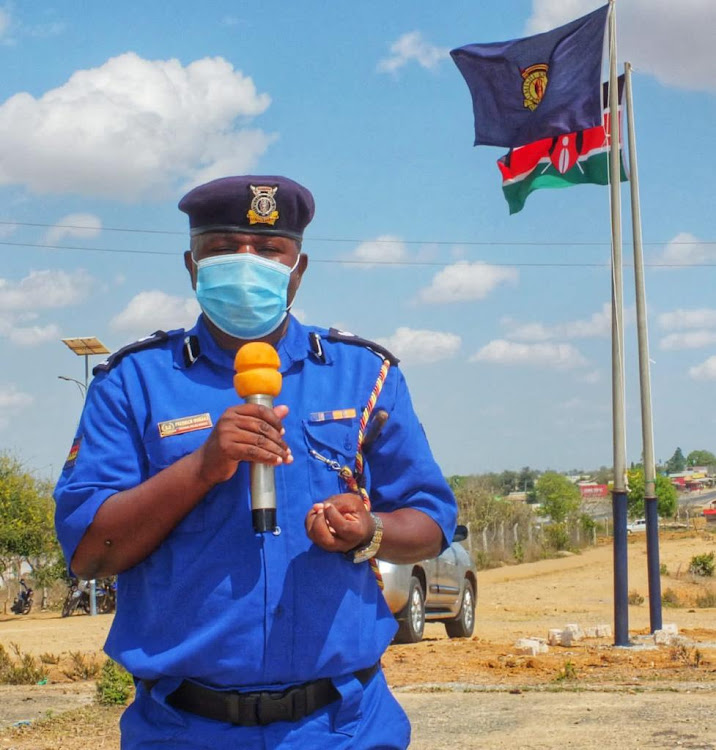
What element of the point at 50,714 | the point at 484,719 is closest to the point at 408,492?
the point at 484,719

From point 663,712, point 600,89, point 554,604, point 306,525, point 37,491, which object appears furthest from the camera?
point 37,491

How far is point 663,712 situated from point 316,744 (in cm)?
578

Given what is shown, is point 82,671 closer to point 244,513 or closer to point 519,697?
point 519,697

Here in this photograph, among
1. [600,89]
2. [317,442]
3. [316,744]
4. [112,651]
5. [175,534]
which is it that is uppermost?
[600,89]

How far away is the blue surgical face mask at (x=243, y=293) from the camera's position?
2.52m

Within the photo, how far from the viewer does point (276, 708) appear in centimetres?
235

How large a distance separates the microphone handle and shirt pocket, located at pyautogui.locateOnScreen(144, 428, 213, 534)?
21cm

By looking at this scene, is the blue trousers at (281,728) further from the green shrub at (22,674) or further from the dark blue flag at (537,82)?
the dark blue flag at (537,82)

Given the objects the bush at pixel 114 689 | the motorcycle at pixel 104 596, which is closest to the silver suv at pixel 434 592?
the bush at pixel 114 689

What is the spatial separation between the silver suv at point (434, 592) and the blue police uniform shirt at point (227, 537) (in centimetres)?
946

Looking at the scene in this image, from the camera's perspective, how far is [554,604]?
25.7m

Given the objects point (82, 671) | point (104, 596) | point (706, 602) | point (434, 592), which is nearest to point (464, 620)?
point (434, 592)

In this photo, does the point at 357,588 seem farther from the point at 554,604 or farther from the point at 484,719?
the point at 554,604

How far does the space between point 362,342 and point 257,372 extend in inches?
20.3
